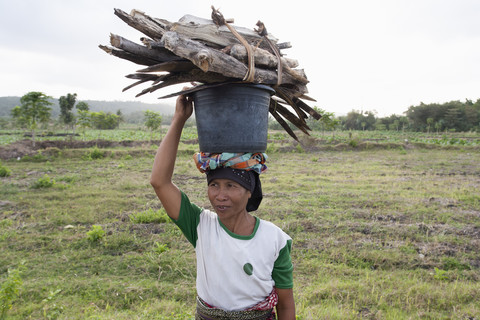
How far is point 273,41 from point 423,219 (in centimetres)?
534

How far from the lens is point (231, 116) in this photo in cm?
136

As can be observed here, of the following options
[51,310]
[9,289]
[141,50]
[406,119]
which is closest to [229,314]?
[141,50]

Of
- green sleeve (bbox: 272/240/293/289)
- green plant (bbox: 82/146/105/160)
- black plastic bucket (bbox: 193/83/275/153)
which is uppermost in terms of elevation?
black plastic bucket (bbox: 193/83/275/153)

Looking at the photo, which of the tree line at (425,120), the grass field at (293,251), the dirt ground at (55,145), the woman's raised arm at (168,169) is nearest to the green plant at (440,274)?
the grass field at (293,251)

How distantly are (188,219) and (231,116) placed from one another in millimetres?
514

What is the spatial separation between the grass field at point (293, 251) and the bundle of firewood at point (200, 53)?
2.11 metres

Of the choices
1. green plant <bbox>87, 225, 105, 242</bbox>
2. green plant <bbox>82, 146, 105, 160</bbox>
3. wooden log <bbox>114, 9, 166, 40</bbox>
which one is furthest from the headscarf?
green plant <bbox>82, 146, 105, 160</bbox>

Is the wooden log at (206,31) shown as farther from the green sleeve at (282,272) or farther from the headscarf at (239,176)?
the green sleeve at (282,272)

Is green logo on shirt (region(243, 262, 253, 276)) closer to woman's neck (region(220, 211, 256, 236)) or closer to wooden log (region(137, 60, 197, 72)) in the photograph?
woman's neck (region(220, 211, 256, 236))

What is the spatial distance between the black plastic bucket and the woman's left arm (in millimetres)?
644

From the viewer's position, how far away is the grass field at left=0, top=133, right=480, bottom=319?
298 cm

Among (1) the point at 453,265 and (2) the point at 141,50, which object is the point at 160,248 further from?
(1) the point at 453,265

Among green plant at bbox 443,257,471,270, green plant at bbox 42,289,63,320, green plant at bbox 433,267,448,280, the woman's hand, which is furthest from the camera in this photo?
green plant at bbox 443,257,471,270

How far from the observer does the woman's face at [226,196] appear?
1398mm
